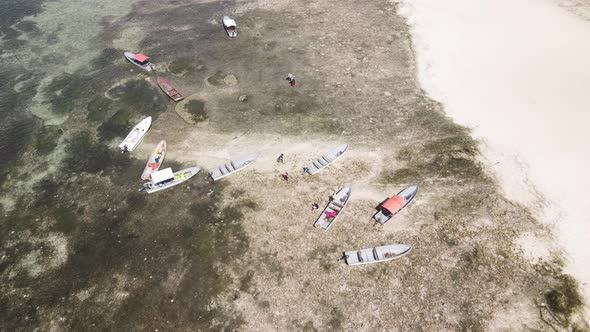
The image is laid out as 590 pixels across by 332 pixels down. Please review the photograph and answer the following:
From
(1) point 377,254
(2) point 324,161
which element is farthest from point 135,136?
(1) point 377,254

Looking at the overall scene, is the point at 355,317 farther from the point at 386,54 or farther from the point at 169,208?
the point at 386,54

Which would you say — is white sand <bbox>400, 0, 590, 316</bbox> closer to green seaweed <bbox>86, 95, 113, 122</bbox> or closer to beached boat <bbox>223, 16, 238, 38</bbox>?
beached boat <bbox>223, 16, 238, 38</bbox>

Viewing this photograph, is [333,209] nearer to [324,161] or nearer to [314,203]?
[314,203]

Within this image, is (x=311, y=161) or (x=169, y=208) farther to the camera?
(x=311, y=161)

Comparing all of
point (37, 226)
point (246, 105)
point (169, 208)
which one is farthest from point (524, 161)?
point (37, 226)

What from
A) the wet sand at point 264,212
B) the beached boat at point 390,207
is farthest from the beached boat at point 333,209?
the beached boat at point 390,207
